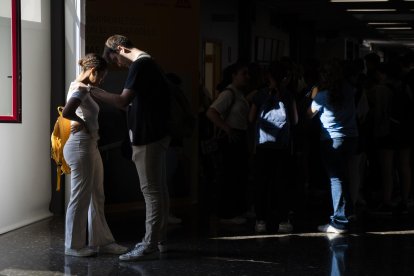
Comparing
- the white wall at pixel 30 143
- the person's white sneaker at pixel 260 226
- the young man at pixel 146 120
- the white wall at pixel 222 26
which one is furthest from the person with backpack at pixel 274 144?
the white wall at pixel 222 26

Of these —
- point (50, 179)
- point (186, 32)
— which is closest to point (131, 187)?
point (50, 179)

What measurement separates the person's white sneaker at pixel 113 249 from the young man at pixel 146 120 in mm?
215

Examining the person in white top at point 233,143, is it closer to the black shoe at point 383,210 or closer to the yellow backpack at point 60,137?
the black shoe at point 383,210

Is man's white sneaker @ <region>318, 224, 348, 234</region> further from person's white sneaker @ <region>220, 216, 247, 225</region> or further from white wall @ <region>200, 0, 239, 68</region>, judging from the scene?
white wall @ <region>200, 0, 239, 68</region>

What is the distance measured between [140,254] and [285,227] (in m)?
1.74

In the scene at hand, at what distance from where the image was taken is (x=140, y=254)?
5.67 meters

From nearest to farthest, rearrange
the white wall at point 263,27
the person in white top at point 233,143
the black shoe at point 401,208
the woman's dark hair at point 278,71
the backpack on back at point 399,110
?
the woman's dark hair at point 278,71, the person in white top at point 233,143, the backpack on back at point 399,110, the black shoe at point 401,208, the white wall at point 263,27

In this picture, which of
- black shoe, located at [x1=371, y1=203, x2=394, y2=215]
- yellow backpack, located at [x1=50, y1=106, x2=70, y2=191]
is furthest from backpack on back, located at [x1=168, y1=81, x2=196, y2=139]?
black shoe, located at [x1=371, y1=203, x2=394, y2=215]

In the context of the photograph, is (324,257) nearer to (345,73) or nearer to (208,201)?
(345,73)

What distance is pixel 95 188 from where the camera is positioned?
231 inches

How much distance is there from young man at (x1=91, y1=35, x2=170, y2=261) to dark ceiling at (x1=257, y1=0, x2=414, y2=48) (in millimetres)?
10156

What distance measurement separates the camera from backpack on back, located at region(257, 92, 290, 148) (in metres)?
6.72

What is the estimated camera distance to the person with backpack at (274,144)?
6.73 meters

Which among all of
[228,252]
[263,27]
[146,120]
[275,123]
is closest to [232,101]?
[275,123]
